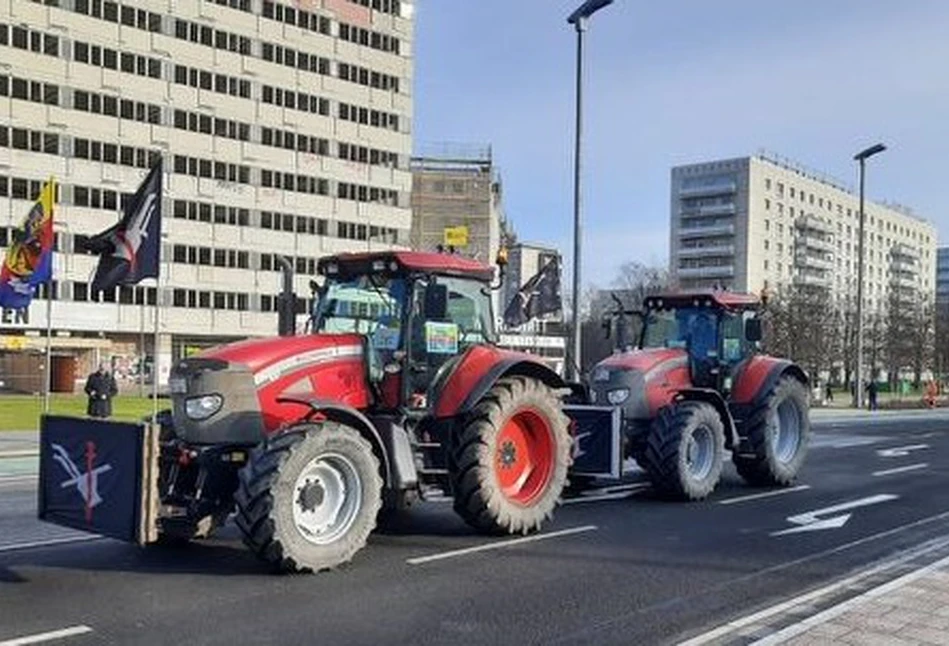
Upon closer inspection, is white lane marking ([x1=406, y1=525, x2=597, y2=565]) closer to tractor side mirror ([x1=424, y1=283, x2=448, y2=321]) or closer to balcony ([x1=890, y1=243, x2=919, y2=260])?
tractor side mirror ([x1=424, y1=283, x2=448, y2=321])

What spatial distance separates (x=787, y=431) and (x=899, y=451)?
889 centimetres

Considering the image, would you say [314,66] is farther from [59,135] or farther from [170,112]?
[59,135]

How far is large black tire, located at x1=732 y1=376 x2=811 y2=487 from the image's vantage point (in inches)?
602

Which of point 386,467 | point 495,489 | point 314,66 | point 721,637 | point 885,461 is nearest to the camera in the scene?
point 721,637

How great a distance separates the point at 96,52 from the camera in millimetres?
73812

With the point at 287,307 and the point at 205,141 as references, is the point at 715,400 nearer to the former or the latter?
the point at 287,307

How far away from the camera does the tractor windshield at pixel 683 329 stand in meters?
15.6

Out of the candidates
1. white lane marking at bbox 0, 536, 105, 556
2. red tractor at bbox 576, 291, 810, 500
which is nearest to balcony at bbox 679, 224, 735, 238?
red tractor at bbox 576, 291, 810, 500

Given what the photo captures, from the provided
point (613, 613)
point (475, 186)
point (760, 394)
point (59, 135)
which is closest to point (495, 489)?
point (613, 613)

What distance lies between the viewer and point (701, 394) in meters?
14.7

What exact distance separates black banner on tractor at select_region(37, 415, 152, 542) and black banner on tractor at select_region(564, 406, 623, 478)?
5.88m

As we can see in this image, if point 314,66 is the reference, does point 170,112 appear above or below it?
below

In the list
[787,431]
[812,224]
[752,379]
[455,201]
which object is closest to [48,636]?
[752,379]

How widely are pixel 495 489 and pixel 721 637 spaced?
3.64m
